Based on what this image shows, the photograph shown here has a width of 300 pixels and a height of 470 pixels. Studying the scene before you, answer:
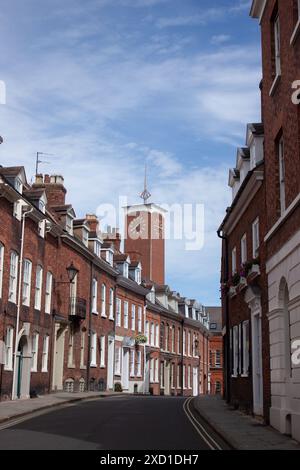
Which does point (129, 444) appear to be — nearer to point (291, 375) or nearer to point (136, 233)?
Result: point (291, 375)

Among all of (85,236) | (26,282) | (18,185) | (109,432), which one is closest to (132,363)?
(85,236)

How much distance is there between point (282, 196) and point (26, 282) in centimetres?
1522

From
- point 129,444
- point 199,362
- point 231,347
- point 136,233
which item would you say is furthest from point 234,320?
point 136,233

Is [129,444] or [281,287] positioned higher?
[281,287]

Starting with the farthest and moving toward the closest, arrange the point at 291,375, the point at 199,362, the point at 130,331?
the point at 199,362, the point at 130,331, the point at 291,375

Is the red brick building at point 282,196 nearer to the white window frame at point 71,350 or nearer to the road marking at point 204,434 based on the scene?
the road marking at point 204,434

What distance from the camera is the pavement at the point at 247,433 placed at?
12.0 meters

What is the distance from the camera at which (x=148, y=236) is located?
73.5 meters

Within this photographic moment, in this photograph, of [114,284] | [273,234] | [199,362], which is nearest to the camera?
[273,234]

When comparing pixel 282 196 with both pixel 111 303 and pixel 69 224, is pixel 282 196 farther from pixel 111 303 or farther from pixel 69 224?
pixel 111 303

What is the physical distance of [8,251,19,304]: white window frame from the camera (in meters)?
25.4

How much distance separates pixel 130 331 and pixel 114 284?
5234 millimetres

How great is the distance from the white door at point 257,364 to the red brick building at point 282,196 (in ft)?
8.94
